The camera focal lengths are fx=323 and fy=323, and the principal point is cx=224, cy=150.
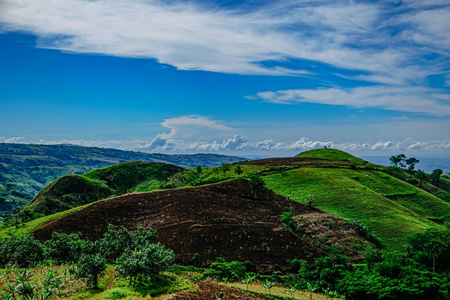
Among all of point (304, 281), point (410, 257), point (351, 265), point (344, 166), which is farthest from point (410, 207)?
point (304, 281)

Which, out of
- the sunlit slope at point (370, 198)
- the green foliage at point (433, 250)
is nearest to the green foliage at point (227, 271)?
the green foliage at point (433, 250)

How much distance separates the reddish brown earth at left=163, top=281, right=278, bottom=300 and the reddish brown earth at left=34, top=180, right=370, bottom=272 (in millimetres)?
16852

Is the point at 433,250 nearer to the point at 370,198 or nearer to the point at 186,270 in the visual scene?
the point at 370,198

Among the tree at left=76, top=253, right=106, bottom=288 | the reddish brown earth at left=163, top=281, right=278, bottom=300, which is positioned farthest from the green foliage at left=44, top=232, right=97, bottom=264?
the reddish brown earth at left=163, top=281, right=278, bottom=300

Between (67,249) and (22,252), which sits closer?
(67,249)

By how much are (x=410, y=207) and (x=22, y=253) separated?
110 meters

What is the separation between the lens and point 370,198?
100m

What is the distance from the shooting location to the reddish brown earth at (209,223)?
63156 millimetres

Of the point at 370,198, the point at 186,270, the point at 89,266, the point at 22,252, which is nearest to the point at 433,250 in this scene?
the point at 370,198

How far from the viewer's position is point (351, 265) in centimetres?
6125

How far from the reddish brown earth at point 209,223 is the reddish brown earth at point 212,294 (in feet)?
55.3

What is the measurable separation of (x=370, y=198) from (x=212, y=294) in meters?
77.6

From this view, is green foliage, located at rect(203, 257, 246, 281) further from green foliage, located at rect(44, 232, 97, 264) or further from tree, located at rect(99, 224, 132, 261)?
green foliage, located at rect(44, 232, 97, 264)

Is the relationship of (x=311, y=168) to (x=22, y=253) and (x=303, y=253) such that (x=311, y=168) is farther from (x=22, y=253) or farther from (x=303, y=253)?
(x=22, y=253)
